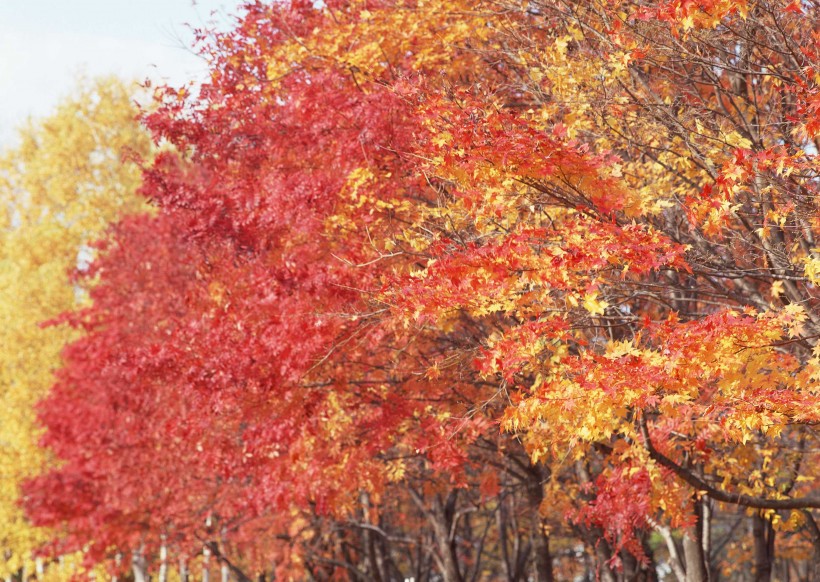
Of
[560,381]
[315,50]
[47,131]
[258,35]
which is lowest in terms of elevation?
[560,381]

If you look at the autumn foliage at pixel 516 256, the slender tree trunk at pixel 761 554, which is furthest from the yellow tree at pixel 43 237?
the slender tree trunk at pixel 761 554

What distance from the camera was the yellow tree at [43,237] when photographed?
2481 centimetres

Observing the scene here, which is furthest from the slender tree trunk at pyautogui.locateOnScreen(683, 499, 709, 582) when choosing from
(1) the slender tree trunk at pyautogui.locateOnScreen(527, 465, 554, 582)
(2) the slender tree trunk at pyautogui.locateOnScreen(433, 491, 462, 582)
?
(2) the slender tree trunk at pyautogui.locateOnScreen(433, 491, 462, 582)

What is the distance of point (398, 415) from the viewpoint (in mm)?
10719

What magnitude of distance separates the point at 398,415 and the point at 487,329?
4.64 ft

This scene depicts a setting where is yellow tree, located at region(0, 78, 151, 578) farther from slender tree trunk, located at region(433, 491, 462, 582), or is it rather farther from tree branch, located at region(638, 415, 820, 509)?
tree branch, located at region(638, 415, 820, 509)

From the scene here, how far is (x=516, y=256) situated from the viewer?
6.70 metres

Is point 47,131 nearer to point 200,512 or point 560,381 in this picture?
point 200,512

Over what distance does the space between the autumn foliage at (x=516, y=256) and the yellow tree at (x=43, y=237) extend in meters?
11.5

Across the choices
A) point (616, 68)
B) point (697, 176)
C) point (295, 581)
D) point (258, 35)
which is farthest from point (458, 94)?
point (295, 581)

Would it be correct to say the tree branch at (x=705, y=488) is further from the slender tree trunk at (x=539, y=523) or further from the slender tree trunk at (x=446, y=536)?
the slender tree trunk at (x=446, y=536)

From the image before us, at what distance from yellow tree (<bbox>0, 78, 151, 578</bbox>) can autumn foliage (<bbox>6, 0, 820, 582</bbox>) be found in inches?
455

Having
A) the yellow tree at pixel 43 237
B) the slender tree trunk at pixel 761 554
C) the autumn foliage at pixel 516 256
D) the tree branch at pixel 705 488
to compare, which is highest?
the yellow tree at pixel 43 237

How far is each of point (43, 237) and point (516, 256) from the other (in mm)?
25755
